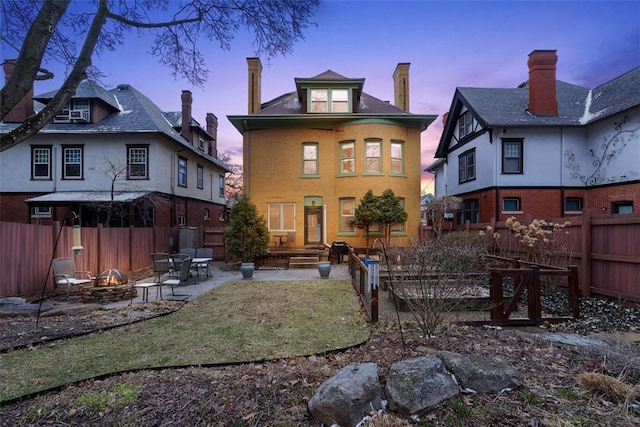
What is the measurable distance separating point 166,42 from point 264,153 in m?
9.26

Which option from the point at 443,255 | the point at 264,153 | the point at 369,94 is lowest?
the point at 443,255

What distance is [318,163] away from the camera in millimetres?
17594

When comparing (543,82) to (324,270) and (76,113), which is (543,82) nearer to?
(324,270)

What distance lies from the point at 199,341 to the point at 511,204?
17.8 m

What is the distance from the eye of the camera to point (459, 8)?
8.19 m

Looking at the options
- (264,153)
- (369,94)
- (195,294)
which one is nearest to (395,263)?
(195,294)

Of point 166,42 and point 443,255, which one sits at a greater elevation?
point 166,42

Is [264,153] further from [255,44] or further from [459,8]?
[459,8]

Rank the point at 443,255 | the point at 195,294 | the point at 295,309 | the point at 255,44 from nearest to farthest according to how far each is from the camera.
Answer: the point at 443,255
the point at 295,309
the point at 255,44
the point at 195,294

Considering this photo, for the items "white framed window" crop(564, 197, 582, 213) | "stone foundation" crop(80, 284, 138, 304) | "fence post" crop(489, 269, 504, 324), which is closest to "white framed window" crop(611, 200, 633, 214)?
"white framed window" crop(564, 197, 582, 213)

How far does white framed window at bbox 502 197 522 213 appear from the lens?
17484 millimetres

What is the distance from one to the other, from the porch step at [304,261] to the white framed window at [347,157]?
5055 mm

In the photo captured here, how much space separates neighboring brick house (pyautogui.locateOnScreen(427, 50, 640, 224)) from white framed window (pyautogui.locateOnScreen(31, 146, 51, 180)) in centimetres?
2461

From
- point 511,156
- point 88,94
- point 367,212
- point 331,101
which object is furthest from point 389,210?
point 88,94
